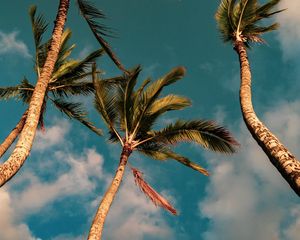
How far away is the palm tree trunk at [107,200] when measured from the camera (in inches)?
412

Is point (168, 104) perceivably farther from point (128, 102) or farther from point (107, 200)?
point (107, 200)

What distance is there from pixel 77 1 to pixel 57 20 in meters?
0.72

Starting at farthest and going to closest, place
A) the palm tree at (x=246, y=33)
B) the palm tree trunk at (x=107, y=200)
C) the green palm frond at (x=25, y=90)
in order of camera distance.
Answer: the green palm frond at (x=25, y=90)
the palm tree trunk at (x=107, y=200)
the palm tree at (x=246, y=33)

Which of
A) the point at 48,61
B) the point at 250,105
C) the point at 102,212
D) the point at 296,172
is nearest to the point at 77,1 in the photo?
the point at 48,61

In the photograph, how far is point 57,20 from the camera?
1018 cm

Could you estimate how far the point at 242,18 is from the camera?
39.8ft

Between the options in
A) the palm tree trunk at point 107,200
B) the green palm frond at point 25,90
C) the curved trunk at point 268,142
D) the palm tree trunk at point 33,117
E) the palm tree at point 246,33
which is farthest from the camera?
the green palm frond at point 25,90

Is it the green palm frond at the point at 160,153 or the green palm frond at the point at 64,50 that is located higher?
the green palm frond at the point at 64,50

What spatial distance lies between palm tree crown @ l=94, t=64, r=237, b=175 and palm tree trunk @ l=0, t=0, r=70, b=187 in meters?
3.40

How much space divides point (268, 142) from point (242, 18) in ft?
19.3

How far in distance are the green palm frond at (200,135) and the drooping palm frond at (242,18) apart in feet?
9.41

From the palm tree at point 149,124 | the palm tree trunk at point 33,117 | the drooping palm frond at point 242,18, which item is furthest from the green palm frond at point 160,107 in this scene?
the palm tree trunk at point 33,117

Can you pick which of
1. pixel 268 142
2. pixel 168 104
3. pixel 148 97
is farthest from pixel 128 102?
pixel 268 142

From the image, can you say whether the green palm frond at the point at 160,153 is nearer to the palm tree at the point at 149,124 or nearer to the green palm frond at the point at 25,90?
the palm tree at the point at 149,124
